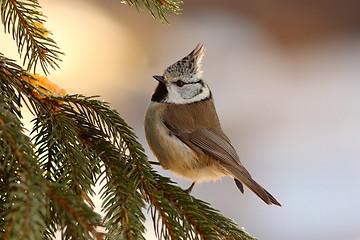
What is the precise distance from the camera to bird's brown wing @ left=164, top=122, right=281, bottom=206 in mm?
2363

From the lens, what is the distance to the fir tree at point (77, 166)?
44.1 inches

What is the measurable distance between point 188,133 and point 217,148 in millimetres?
173

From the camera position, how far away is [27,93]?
1556 mm

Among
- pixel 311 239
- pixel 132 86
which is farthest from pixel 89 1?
pixel 311 239

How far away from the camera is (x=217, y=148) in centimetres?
248

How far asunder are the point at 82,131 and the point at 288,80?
5.22 meters

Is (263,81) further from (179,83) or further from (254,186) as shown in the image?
(254,186)

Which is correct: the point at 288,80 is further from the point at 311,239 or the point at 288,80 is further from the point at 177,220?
the point at 177,220

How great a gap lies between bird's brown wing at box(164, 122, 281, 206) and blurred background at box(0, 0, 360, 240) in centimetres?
176

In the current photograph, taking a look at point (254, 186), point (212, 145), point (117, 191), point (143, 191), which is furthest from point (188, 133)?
point (117, 191)

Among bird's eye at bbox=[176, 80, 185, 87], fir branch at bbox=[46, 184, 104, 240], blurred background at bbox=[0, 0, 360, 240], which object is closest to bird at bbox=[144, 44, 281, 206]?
bird's eye at bbox=[176, 80, 185, 87]

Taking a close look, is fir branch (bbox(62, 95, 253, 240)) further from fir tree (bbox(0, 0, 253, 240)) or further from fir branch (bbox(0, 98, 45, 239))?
fir branch (bbox(0, 98, 45, 239))

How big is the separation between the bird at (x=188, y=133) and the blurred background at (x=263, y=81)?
169cm

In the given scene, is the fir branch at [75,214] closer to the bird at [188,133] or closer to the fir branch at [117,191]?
the fir branch at [117,191]
